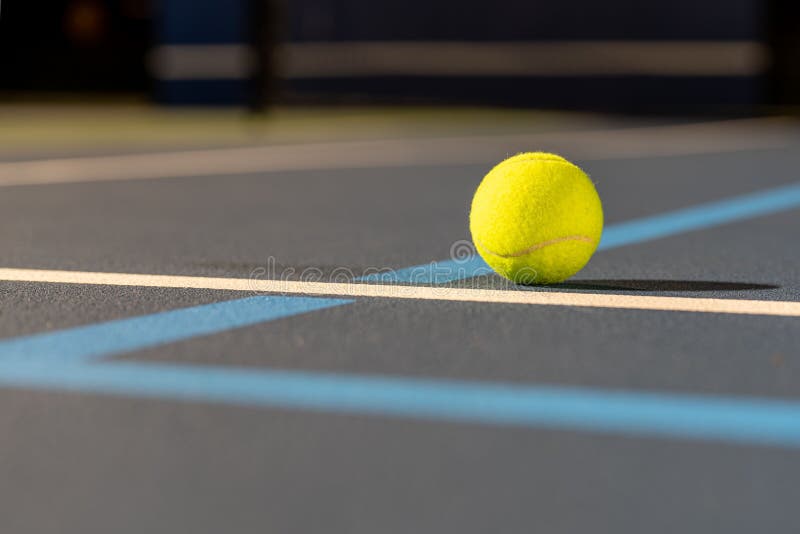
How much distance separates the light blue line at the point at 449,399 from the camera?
98.2 inches

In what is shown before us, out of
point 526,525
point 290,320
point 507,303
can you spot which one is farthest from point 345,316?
point 526,525

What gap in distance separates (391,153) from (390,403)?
838cm

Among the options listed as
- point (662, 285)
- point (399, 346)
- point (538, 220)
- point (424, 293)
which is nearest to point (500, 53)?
point (662, 285)

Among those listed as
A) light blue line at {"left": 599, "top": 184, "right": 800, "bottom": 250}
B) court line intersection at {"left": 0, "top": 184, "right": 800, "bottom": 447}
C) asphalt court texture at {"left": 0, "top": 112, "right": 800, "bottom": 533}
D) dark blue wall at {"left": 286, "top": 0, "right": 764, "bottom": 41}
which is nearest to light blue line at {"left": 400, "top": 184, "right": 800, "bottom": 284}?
light blue line at {"left": 599, "top": 184, "right": 800, "bottom": 250}

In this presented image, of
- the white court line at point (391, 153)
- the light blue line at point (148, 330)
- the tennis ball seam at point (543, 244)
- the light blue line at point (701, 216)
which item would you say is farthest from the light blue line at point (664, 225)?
the white court line at point (391, 153)

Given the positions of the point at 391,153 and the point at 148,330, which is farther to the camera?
the point at 391,153

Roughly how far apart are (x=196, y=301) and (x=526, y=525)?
2.09 metres

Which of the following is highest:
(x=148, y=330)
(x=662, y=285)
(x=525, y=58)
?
(x=148, y=330)

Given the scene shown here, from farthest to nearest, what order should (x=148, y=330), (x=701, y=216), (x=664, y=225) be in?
(x=701, y=216)
(x=664, y=225)
(x=148, y=330)

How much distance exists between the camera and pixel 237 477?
7.19ft

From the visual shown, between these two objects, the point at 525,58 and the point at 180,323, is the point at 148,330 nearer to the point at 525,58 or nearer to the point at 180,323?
the point at 180,323

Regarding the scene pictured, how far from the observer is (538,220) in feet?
13.3

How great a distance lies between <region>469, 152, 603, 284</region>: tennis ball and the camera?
4.06 m

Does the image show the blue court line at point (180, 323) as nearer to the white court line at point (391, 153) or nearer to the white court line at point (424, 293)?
the white court line at point (424, 293)
